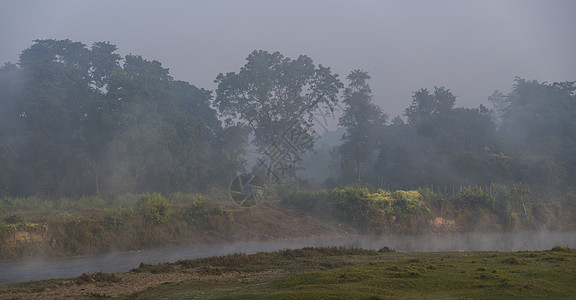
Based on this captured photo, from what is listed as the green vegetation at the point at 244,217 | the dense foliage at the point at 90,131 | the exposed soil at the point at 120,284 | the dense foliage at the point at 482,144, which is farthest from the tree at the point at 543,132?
the exposed soil at the point at 120,284

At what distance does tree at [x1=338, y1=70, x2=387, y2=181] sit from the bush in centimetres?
3493

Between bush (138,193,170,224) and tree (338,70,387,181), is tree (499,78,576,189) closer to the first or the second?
tree (338,70,387,181)

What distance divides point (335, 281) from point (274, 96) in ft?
147

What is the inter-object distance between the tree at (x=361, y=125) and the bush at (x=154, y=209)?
3493 centimetres

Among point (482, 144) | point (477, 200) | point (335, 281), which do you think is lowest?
point (477, 200)

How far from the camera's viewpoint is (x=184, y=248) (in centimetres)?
2573

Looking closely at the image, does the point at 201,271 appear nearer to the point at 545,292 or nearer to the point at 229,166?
the point at 545,292

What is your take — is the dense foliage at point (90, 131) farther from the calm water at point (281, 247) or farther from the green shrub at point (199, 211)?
the calm water at point (281, 247)

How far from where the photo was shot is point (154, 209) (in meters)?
27.0

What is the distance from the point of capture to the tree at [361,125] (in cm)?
5900

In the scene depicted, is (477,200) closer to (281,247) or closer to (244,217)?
(281,247)

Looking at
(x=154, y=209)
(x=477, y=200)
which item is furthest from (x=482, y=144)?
(x=154, y=209)

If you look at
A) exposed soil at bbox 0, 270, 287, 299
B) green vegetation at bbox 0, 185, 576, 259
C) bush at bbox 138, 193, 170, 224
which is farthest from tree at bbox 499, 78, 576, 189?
exposed soil at bbox 0, 270, 287, 299

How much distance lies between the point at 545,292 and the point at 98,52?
4798 cm
